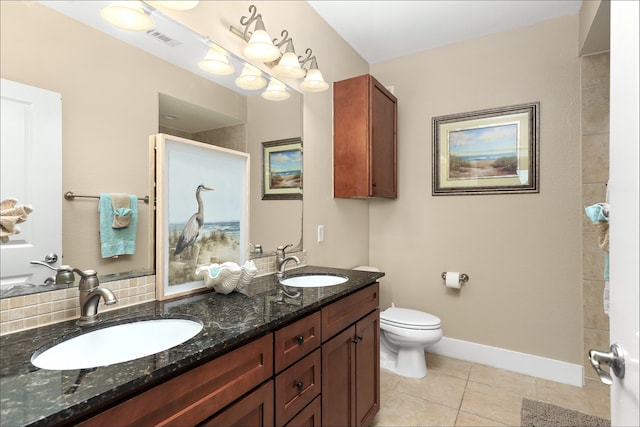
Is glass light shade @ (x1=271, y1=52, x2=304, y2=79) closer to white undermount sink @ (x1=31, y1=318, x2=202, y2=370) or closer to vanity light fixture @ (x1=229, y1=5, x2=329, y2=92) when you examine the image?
vanity light fixture @ (x1=229, y1=5, x2=329, y2=92)

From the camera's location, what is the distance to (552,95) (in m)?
2.43

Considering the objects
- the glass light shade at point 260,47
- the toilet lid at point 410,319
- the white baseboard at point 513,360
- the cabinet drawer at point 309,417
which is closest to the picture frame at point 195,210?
the glass light shade at point 260,47

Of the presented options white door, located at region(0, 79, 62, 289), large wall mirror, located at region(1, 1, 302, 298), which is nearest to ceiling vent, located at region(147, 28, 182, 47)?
large wall mirror, located at region(1, 1, 302, 298)

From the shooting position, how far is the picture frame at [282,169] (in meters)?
1.88

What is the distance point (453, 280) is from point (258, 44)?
2.23m

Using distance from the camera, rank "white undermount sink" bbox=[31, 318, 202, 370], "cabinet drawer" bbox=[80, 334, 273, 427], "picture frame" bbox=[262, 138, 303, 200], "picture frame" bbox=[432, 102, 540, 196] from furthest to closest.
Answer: "picture frame" bbox=[432, 102, 540, 196]
"picture frame" bbox=[262, 138, 303, 200]
"white undermount sink" bbox=[31, 318, 202, 370]
"cabinet drawer" bbox=[80, 334, 273, 427]

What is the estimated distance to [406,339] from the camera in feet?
7.68

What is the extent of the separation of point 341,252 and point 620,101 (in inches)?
83.4

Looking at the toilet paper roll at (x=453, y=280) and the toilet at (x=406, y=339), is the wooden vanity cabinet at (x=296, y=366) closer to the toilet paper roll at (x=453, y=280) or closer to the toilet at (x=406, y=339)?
the toilet at (x=406, y=339)

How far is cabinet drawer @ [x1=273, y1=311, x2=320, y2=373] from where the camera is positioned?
112cm

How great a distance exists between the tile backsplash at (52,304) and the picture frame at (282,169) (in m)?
0.81

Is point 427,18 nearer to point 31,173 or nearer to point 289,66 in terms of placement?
point 289,66

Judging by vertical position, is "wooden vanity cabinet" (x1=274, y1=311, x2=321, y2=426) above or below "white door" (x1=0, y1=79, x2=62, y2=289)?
below

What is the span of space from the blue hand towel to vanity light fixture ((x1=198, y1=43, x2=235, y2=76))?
70cm
